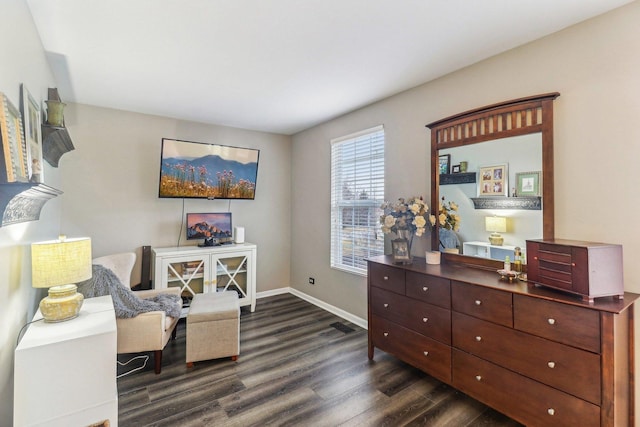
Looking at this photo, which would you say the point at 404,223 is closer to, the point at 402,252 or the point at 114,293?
the point at 402,252

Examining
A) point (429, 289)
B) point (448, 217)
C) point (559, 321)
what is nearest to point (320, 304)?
point (429, 289)

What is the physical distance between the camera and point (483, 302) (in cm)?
189

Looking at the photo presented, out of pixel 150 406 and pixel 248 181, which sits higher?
pixel 248 181

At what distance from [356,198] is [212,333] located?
6.95 ft

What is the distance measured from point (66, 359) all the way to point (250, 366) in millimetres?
1420

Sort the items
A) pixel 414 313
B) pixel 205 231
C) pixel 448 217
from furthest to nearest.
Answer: pixel 205 231
pixel 448 217
pixel 414 313

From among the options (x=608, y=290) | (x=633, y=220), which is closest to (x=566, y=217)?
(x=633, y=220)

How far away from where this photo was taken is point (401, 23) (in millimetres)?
1851

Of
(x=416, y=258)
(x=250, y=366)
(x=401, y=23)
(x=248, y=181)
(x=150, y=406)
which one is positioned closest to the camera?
(x=401, y=23)

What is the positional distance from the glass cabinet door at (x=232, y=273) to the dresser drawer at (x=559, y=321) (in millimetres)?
3074

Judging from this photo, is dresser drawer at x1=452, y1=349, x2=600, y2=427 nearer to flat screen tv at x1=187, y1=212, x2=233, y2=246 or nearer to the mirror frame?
the mirror frame

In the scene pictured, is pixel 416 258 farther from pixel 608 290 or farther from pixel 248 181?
pixel 248 181

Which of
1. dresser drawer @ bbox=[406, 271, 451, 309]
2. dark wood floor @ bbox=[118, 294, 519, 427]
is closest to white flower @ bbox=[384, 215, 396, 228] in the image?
dresser drawer @ bbox=[406, 271, 451, 309]

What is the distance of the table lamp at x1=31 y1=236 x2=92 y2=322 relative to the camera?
1.66 metres
